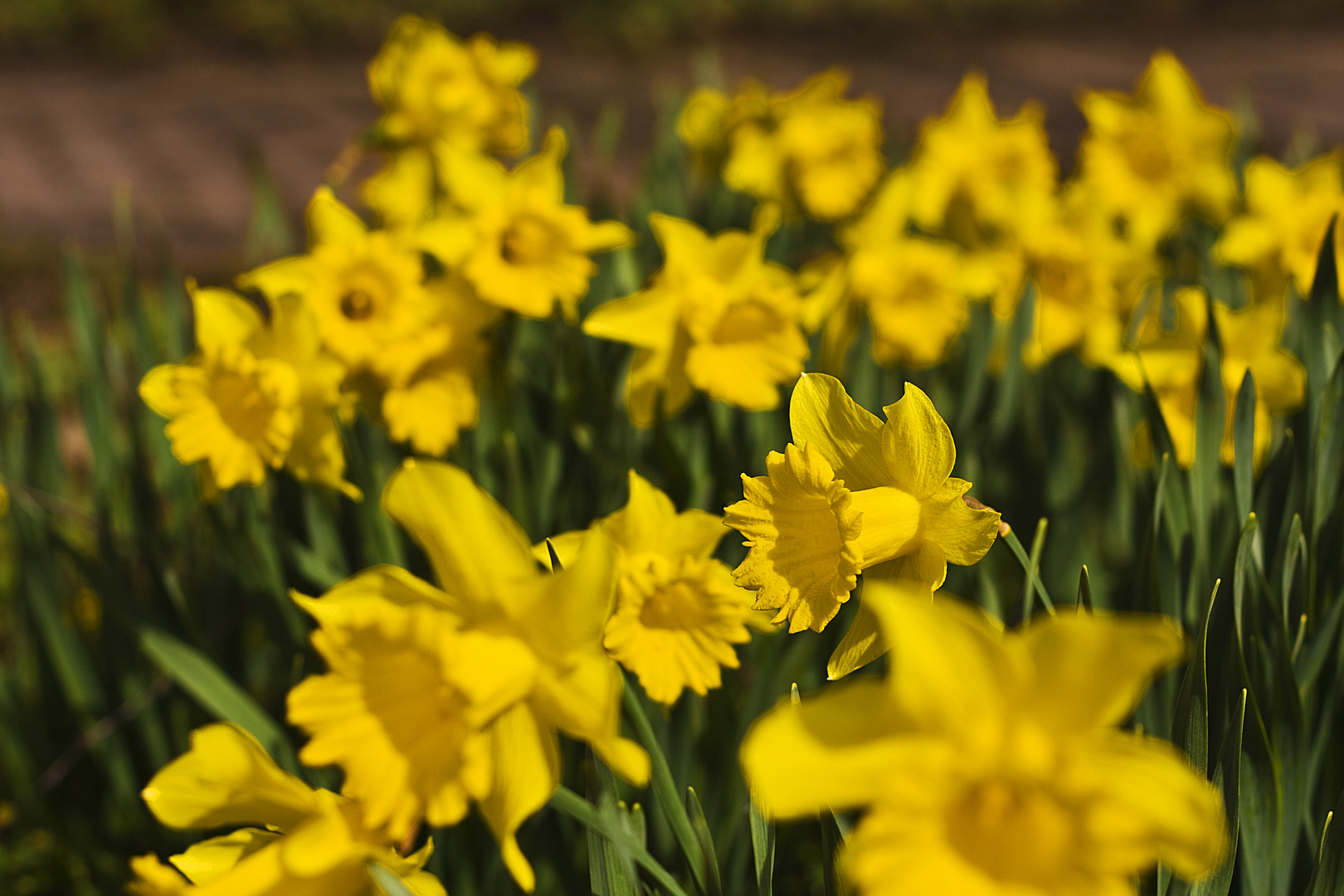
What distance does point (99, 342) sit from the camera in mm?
1623

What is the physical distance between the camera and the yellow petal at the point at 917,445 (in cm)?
68

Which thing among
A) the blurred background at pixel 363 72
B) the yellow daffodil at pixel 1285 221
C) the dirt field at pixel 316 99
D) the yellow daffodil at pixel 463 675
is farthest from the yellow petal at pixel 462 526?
the dirt field at pixel 316 99

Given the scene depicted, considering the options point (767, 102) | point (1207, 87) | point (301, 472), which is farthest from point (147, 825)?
point (1207, 87)

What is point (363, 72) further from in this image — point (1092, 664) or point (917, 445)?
point (1092, 664)

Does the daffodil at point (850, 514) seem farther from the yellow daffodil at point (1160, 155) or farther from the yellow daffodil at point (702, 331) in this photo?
the yellow daffodil at point (1160, 155)

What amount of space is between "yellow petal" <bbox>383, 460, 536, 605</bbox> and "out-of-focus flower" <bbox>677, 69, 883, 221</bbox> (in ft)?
4.54

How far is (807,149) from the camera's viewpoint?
6.22 ft

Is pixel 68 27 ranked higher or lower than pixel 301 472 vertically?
higher

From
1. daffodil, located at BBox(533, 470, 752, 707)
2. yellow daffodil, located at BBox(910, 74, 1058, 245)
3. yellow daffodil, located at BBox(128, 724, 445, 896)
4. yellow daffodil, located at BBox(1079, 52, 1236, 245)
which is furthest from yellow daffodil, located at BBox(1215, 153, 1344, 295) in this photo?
yellow daffodil, located at BBox(128, 724, 445, 896)

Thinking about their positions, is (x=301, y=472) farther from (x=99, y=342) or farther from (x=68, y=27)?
(x=68, y=27)

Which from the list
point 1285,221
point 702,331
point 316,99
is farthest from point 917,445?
point 316,99

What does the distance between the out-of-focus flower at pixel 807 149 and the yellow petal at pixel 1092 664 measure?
1.51 m

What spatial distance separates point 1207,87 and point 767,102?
4242mm

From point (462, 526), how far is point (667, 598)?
233mm
